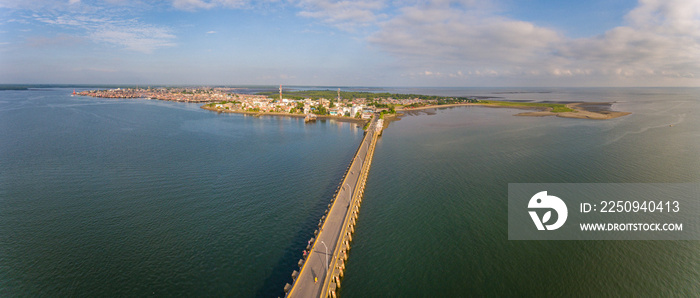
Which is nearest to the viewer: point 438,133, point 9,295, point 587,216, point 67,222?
point 9,295

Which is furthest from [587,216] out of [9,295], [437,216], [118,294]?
[9,295]

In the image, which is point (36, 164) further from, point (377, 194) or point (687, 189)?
point (687, 189)

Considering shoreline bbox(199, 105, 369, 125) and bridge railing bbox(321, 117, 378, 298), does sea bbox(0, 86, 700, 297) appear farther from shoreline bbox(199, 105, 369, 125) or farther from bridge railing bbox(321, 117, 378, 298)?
shoreline bbox(199, 105, 369, 125)

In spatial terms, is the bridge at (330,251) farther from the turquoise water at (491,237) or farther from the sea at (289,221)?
the sea at (289,221)

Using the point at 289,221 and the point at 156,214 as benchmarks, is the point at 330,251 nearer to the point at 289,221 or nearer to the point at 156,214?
the point at 289,221

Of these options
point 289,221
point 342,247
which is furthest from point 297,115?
point 342,247

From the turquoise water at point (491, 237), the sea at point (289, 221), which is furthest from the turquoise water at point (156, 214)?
the turquoise water at point (491, 237)

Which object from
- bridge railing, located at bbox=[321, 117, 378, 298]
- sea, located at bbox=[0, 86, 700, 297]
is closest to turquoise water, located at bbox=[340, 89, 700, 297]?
sea, located at bbox=[0, 86, 700, 297]
